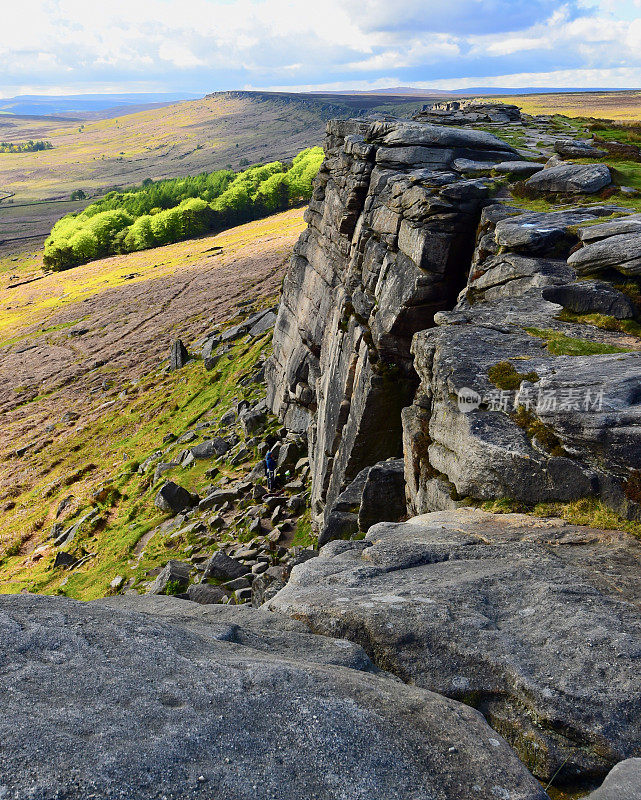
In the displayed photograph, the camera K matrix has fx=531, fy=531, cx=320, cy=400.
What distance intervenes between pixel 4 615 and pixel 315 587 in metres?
5.99

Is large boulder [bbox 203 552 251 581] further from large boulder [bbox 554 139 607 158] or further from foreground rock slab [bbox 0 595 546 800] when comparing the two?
large boulder [bbox 554 139 607 158]

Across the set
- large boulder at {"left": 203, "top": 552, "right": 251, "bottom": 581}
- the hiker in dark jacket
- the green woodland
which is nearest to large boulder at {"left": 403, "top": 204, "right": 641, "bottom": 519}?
large boulder at {"left": 203, "top": 552, "right": 251, "bottom": 581}

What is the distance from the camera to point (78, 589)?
3150 centimetres

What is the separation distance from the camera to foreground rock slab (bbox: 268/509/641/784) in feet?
25.8

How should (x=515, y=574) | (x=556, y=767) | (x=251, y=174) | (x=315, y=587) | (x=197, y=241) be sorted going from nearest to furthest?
(x=556, y=767) → (x=515, y=574) → (x=315, y=587) → (x=197, y=241) → (x=251, y=174)

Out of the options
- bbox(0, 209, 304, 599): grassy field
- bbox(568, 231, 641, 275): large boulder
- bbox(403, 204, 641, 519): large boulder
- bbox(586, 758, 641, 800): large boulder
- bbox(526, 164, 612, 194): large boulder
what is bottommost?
bbox(0, 209, 304, 599): grassy field

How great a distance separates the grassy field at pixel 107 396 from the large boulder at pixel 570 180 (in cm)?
2759

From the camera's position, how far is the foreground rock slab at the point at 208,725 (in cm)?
586

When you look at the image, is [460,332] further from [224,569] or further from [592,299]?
[224,569]

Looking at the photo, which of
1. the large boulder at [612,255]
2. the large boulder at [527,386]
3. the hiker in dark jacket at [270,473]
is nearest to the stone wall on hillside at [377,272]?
the large boulder at [527,386]

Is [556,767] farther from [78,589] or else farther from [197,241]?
[197,241]

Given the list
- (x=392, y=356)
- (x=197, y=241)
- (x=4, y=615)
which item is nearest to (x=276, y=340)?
(x=392, y=356)

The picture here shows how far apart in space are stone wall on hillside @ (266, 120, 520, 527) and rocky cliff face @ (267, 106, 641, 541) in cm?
10

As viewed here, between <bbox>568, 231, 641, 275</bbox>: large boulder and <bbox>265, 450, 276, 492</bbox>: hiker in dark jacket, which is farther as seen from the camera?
<bbox>265, 450, 276, 492</bbox>: hiker in dark jacket
